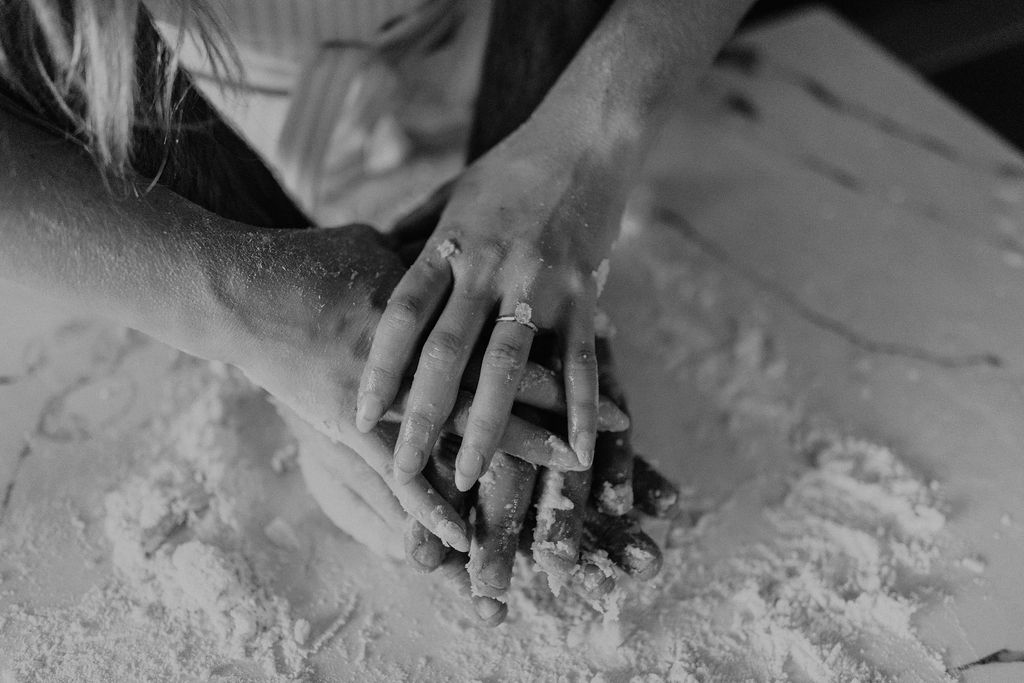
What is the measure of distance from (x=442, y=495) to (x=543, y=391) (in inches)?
5.0

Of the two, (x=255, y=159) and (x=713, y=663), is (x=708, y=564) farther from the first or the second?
(x=255, y=159)

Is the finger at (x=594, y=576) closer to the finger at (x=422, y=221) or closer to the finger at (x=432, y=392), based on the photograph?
the finger at (x=432, y=392)

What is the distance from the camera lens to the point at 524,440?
0.79m

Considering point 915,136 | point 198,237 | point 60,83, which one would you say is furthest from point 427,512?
point 915,136

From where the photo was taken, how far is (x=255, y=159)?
92cm

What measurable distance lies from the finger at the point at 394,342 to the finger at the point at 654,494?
0.85 feet

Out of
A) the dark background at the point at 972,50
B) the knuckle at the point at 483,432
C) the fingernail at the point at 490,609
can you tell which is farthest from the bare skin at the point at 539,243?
the dark background at the point at 972,50

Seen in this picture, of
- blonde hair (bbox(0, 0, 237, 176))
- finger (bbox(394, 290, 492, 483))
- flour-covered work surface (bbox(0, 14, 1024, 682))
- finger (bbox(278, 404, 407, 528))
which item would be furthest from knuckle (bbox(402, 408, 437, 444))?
blonde hair (bbox(0, 0, 237, 176))

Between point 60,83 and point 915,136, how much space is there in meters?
1.18

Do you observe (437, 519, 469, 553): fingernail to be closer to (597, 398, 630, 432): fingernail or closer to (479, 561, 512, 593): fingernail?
(479, 561, 512, 593): fingernail

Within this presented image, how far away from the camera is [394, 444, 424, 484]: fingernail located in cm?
75

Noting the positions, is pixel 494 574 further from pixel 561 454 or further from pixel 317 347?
pixel 317 347

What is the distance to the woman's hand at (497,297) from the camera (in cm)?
76

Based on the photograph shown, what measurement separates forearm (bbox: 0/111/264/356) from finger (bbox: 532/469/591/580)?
1.06 ft
